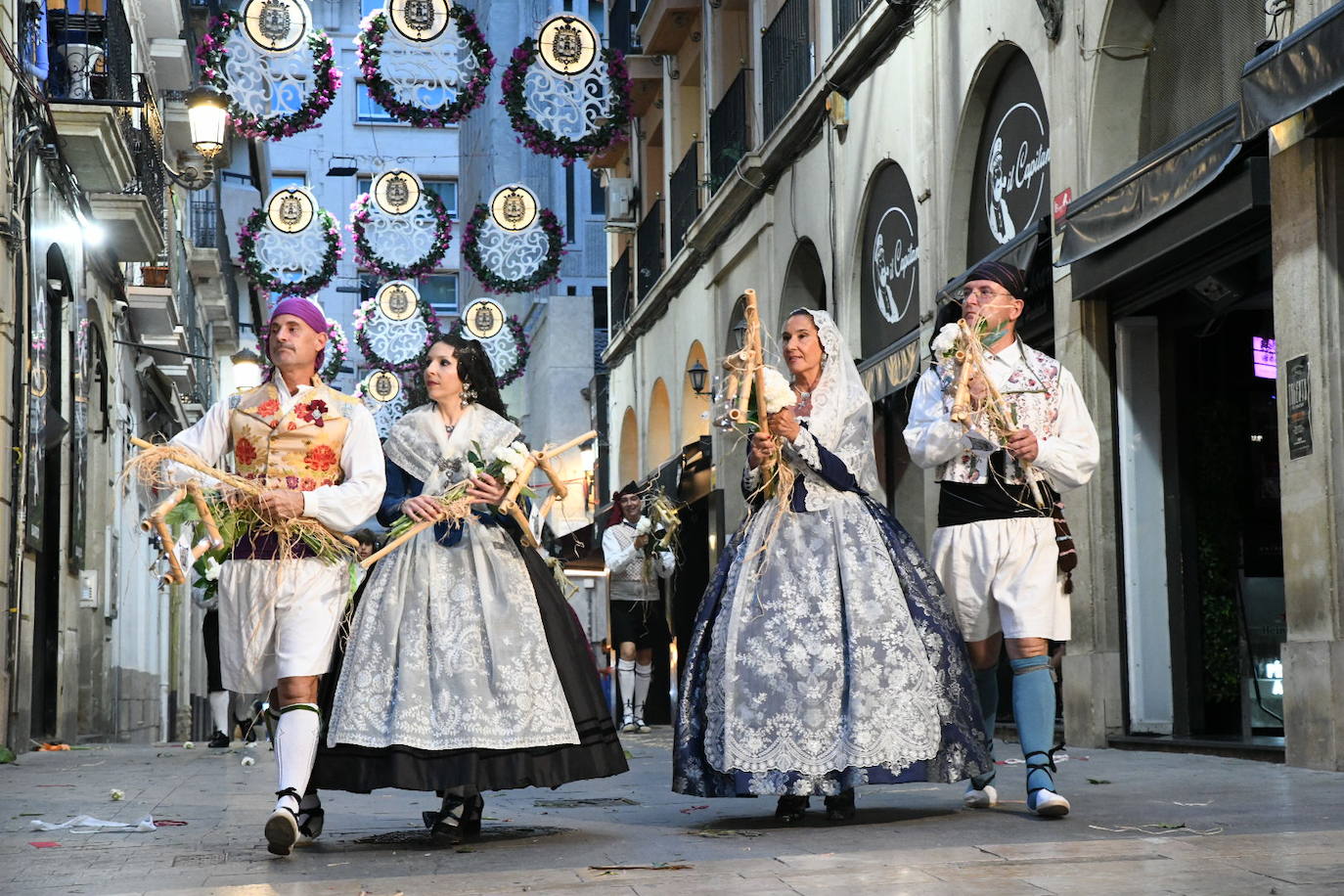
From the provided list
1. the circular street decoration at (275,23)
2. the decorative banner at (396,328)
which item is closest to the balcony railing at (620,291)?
the decorative banner at (396,328)

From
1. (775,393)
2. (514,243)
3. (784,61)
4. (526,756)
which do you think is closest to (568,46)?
(784,61)

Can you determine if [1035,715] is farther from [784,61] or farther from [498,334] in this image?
[498,334]

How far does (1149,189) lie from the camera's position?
9836 mm

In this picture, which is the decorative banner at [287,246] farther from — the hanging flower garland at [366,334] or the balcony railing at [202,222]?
the balcony railing at [202,222]

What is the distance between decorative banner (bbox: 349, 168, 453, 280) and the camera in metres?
22.8

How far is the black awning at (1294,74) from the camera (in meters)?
7.69

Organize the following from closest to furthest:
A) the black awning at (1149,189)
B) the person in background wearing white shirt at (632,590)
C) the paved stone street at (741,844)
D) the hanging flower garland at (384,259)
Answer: the paved stone street at (741,844), the black awning at (1149,189), the person in background wearing white shirt at (632,590), the hanging flower garland at (384,259)

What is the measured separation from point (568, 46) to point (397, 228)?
438cm

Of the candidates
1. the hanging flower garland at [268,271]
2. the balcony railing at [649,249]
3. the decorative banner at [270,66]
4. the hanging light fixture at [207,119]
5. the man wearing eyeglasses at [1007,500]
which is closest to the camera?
the man wearing eyeglasses at [1007,500]

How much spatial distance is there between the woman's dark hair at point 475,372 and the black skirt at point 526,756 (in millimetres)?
626

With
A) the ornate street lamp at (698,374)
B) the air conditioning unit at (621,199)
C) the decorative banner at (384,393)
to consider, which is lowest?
the ornate street lamp at (698,374)

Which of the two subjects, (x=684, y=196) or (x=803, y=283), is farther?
(x=684, y=196)

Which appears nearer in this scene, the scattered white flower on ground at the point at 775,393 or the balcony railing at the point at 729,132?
the scattered white flower on ground at the point at 775,393

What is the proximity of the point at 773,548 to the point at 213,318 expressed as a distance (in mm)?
33580
